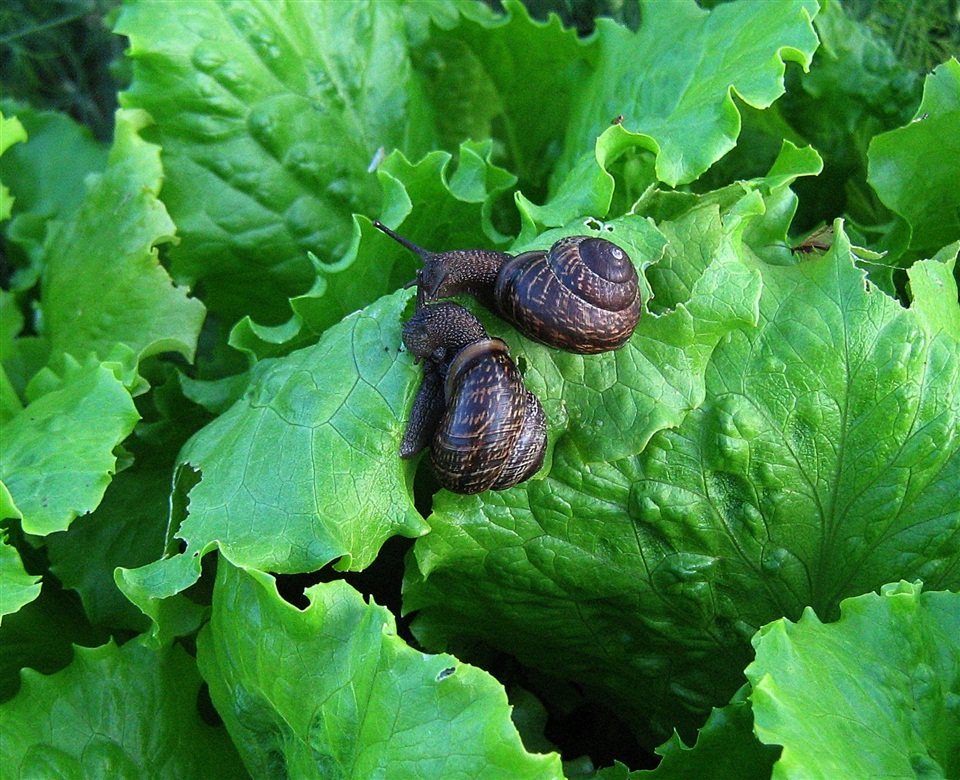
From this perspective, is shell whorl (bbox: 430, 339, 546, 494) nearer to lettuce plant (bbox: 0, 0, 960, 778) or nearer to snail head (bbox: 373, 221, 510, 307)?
lettuce plant (bbox: 0, 0, 960, 778)

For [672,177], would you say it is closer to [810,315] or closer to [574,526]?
[810,315]

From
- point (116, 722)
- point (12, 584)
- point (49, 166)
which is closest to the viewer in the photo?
point (12, 584)

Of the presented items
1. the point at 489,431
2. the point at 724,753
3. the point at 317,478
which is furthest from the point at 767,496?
the point at 317,478

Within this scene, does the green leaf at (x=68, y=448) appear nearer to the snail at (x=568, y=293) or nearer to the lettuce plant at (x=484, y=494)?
the lettuce plant at (x=484, y=494)

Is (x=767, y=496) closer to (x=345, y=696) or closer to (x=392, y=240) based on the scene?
(x=345, y=696)

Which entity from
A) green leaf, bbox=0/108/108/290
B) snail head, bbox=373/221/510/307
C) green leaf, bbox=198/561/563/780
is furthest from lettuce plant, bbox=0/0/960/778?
green leaf, bbox=0/108/108/290

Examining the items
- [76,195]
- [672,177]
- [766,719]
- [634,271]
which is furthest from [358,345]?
[76,195]
